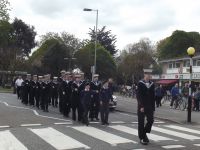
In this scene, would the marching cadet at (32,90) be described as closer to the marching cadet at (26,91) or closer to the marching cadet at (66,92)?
the marching cadet at (26,91)

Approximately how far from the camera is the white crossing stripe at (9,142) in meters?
10.7

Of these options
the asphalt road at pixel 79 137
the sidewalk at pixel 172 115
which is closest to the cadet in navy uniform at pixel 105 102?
the asphalt road at pixel 79 137

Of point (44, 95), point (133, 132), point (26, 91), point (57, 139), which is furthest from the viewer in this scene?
point (26, 91)

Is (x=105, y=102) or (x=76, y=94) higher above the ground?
(x=76, y=94)

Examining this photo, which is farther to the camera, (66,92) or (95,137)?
(66,92)

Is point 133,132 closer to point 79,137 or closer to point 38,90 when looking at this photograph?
point 79,137

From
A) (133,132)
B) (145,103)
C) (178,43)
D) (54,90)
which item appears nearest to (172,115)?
(54,90)

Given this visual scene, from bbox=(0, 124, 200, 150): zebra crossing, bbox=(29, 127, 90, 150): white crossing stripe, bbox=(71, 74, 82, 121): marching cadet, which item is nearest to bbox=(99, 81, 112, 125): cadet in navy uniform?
bbox=(0, 124, 200, 150): zebra crossing

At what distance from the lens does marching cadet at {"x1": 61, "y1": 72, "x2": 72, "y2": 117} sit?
1847cm

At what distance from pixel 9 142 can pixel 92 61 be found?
65809mm

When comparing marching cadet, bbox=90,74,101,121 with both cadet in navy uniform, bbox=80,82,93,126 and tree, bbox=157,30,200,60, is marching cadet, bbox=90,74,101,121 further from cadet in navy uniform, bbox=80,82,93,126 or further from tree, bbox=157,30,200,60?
tree, bbox=157,30,200,60

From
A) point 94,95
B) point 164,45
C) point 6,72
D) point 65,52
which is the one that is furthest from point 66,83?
point 164,45

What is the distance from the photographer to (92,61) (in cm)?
7719

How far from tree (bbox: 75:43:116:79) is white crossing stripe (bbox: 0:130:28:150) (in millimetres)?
63309
